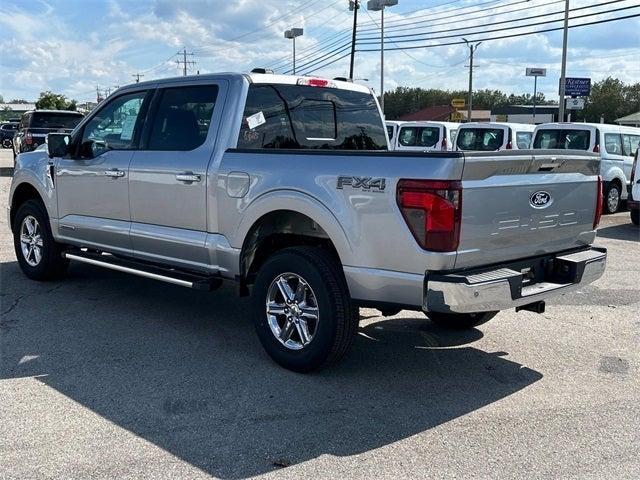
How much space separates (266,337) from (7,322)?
8.17 feet

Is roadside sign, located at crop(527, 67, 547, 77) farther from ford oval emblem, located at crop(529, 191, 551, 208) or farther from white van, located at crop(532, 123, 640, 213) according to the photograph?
ford oval emblem, located at crop(529, 191, 551, 208)

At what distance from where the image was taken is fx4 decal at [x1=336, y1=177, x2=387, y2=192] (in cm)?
414

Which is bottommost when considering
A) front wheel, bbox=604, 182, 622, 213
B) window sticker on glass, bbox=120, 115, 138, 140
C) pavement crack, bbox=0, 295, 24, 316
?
front wheel, bbox=604, 182, 622, 213

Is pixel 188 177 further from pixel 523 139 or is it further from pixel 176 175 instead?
pixel 523 139

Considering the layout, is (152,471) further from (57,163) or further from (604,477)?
(57,163)

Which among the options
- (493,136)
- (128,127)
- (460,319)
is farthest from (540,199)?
(493,136)

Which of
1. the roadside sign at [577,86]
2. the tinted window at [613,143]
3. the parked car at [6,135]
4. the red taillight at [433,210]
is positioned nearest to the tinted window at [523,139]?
the tinted window at [613,143]

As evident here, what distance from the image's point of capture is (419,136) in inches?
789

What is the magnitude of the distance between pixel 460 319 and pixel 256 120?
7.62 feet

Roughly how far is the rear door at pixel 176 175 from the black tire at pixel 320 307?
89 centimetres

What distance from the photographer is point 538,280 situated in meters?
4.65

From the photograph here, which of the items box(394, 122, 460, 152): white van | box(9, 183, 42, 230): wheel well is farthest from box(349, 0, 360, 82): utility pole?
box(9, 183, 42, 230): wheel well

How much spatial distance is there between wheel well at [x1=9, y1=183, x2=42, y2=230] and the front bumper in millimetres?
5126

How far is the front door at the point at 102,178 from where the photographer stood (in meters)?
6.05
